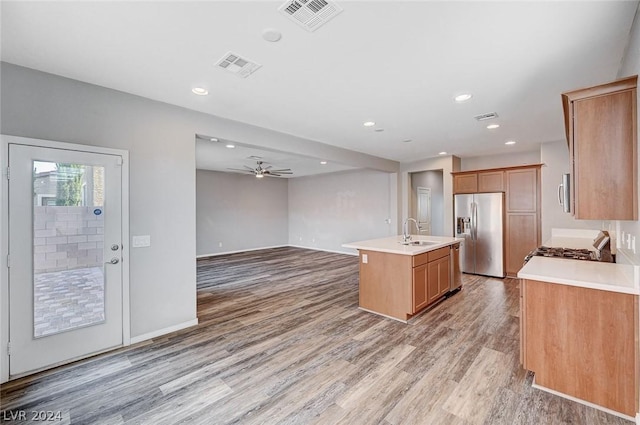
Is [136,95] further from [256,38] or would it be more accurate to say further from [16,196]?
[256,38]

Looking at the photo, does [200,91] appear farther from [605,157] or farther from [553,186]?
[553,186]

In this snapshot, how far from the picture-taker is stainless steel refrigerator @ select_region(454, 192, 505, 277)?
223 inches

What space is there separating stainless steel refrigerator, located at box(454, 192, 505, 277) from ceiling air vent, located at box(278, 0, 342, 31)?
5385 millimetres

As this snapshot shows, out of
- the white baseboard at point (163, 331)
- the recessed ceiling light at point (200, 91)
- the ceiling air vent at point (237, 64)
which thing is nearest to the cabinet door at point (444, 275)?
the white baseboard at point (163, 331)

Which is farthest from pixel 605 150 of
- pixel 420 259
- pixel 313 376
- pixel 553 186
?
pixel 553 186

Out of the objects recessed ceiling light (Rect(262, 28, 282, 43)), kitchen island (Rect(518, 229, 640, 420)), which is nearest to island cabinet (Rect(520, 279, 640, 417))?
kitchen island (Rect(518, 229, 640, 420))

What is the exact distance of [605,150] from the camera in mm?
1979

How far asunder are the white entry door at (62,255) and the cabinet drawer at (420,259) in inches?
133

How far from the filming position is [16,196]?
238 centimetres

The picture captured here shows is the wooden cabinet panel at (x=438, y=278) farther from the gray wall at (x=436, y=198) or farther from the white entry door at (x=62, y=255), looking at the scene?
the gray wall at (x=436, y=198)

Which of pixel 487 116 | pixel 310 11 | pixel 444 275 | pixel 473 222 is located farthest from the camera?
pixel 473 222

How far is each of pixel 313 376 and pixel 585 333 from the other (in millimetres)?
2063

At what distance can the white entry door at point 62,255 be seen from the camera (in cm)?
240

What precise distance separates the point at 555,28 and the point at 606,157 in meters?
0.98
